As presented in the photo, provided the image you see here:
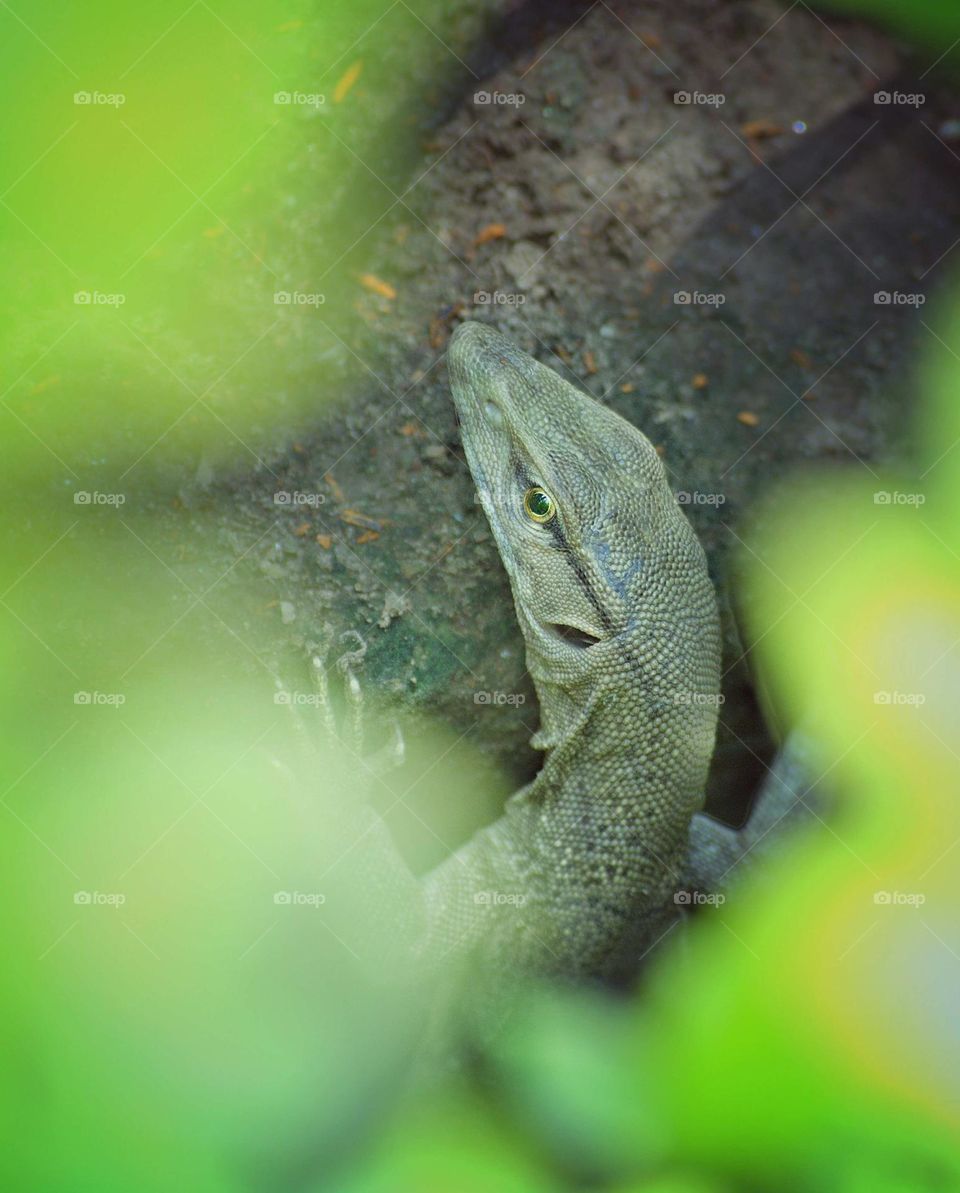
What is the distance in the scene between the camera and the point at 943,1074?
2.83 ft

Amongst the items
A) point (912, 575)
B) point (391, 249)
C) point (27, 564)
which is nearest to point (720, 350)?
point (391, 249)

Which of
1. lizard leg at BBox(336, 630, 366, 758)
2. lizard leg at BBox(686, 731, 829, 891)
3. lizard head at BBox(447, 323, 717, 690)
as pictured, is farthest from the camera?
lizard leg at BBox(686, 731, 829, 891)

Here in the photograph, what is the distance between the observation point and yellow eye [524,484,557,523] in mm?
2711

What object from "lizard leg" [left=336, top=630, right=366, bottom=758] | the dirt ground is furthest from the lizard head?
"lizard leg" [left=336, top=630, right=366, bottom=758]

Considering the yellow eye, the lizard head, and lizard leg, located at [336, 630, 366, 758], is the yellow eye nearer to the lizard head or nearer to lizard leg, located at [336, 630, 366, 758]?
the lizard head

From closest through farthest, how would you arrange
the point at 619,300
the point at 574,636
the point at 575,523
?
the point at 575,523 < the point at 574,636 < the point at 619,300

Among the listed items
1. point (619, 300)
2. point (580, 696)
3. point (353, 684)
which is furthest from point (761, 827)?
point (619, 300)

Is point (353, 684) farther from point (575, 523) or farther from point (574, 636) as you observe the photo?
point (575, 523)

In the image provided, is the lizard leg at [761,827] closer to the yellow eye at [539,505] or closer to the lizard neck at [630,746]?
the lizard neck at [630,746]

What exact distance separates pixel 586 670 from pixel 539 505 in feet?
1.52

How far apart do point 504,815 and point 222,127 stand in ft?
6.75

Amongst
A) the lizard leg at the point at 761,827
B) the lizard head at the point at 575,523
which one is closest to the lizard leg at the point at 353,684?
the lizard head at the point at 575,523

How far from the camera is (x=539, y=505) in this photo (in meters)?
2.74

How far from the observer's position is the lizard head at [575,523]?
2.68 meters
